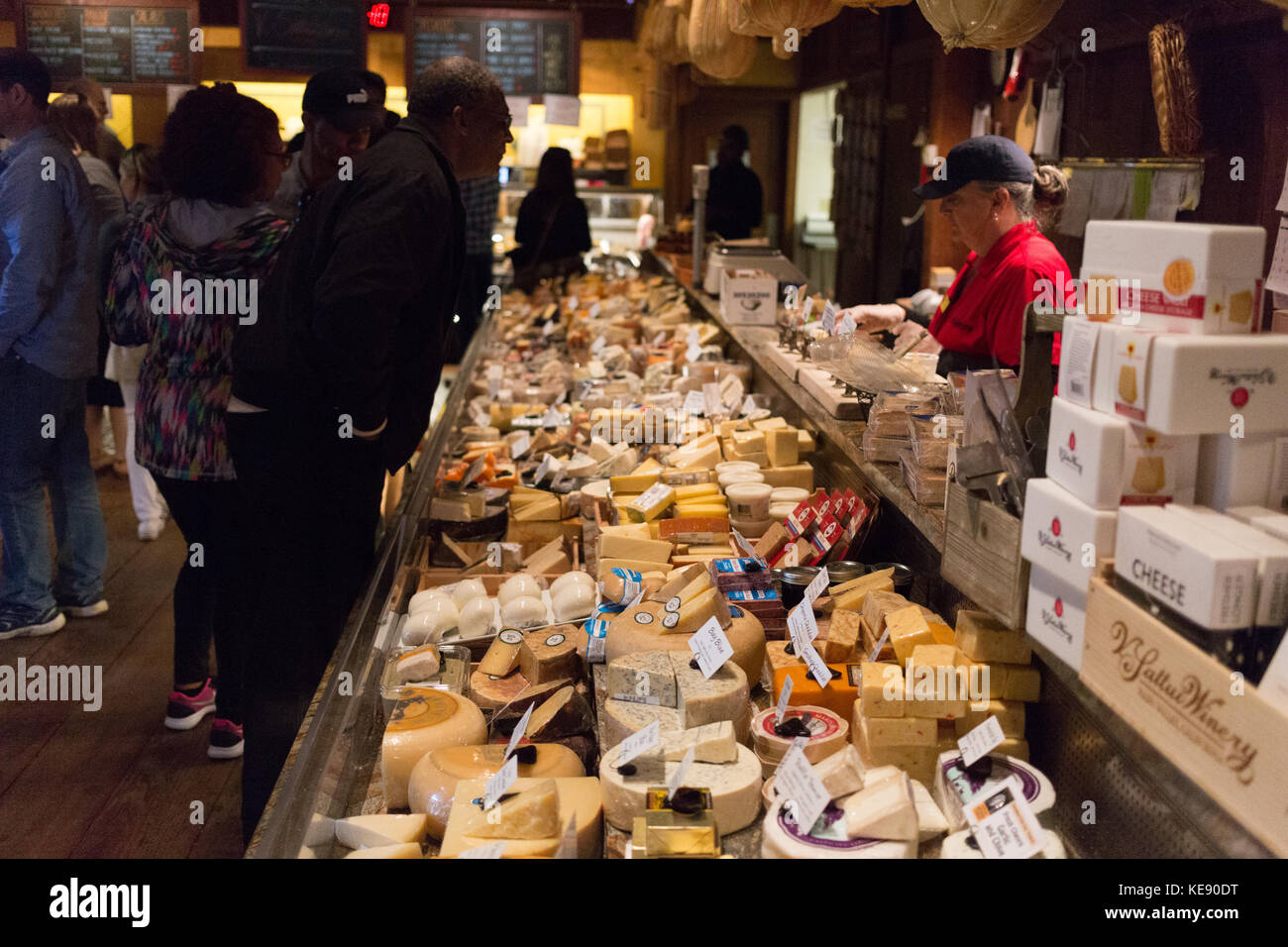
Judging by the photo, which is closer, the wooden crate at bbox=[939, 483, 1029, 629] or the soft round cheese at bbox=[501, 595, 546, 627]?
the wooden crate at bbox=[939, 483, 1029, 629]

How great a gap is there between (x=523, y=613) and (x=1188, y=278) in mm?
1704

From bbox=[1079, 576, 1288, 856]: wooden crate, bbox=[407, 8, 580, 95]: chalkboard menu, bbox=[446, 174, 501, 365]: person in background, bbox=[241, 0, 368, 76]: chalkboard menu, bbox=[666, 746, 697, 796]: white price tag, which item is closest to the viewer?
bbox=[1079, 576, 1288, 856]: wooden crate

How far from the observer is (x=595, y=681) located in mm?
2270

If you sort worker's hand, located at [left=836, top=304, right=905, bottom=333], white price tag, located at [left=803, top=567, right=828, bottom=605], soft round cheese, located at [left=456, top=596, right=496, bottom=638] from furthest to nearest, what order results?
1. worker's hand, located at [left=836, top=304, right=905, bottom=333]
2. soft round cheese, located at [left=456, top=596, right=496, bottom=638]
3. white price tag, located at [left=803, top=567, right=828, bottom=605]

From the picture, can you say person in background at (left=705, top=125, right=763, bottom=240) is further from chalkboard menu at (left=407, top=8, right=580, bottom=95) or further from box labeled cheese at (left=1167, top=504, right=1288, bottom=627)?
box labeled cheese at (left=1167, top=504, right=1288, bottom=627)

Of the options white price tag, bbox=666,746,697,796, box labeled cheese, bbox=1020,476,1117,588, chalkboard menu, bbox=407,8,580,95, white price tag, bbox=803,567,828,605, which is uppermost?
chalkboard menu, bbox=407,8,580,95

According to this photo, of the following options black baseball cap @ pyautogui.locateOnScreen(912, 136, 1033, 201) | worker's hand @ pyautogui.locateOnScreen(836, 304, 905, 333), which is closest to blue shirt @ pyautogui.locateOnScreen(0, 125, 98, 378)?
worker's hand @ pyautogui.locateOnScreen(836, 304, 905, 333)

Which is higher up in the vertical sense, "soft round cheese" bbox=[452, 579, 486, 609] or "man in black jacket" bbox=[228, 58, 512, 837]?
"man in black jacket" bbox=[228, 58, 512, 837]

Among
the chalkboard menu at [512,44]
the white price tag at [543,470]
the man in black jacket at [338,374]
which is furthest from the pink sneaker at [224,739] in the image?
the chalkboard menu at [512,44]

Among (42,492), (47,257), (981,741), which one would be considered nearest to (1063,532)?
A: (981,741)

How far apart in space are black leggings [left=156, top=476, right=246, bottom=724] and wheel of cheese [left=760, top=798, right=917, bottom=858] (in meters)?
1.98

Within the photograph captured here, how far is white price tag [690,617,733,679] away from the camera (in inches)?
78.9
